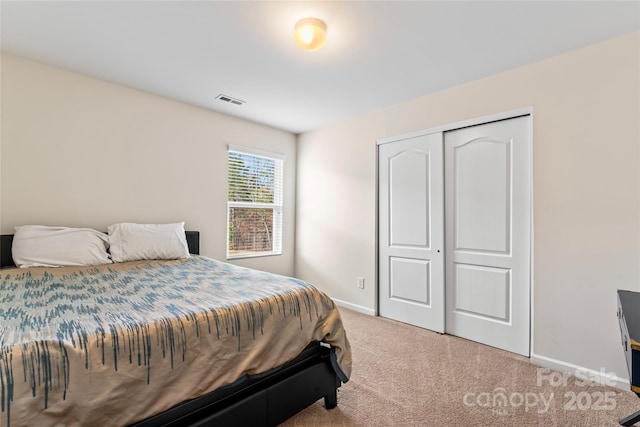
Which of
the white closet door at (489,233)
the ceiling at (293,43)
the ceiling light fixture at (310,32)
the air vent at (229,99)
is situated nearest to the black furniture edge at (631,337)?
the white closet door at (489,233)

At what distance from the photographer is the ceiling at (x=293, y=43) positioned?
73.5 inches

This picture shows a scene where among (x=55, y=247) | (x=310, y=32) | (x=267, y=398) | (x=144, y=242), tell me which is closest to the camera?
(x=267, y=398)

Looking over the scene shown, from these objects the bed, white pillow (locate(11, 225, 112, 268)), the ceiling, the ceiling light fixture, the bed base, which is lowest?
the bed base

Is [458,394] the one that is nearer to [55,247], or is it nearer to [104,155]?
[55,247]

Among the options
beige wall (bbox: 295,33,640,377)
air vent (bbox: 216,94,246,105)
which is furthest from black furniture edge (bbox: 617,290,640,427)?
air vent (bbox: 216,94,246,105)

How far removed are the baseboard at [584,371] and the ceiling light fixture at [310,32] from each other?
2811 mm

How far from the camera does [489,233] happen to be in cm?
274

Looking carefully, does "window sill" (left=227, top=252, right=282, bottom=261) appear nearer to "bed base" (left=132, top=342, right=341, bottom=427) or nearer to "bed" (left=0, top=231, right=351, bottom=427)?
"bed" (left=0, top=231, right=351, bottom=427)

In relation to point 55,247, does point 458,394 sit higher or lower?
lower

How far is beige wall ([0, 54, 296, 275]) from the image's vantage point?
8.14ft

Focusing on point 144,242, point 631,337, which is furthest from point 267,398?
point 144,242

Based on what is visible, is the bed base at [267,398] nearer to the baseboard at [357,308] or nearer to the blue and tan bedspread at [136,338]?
the blue and tan bedspread at [136,338]

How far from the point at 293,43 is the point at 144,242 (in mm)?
2073

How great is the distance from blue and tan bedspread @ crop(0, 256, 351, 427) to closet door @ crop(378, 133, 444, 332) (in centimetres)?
162
